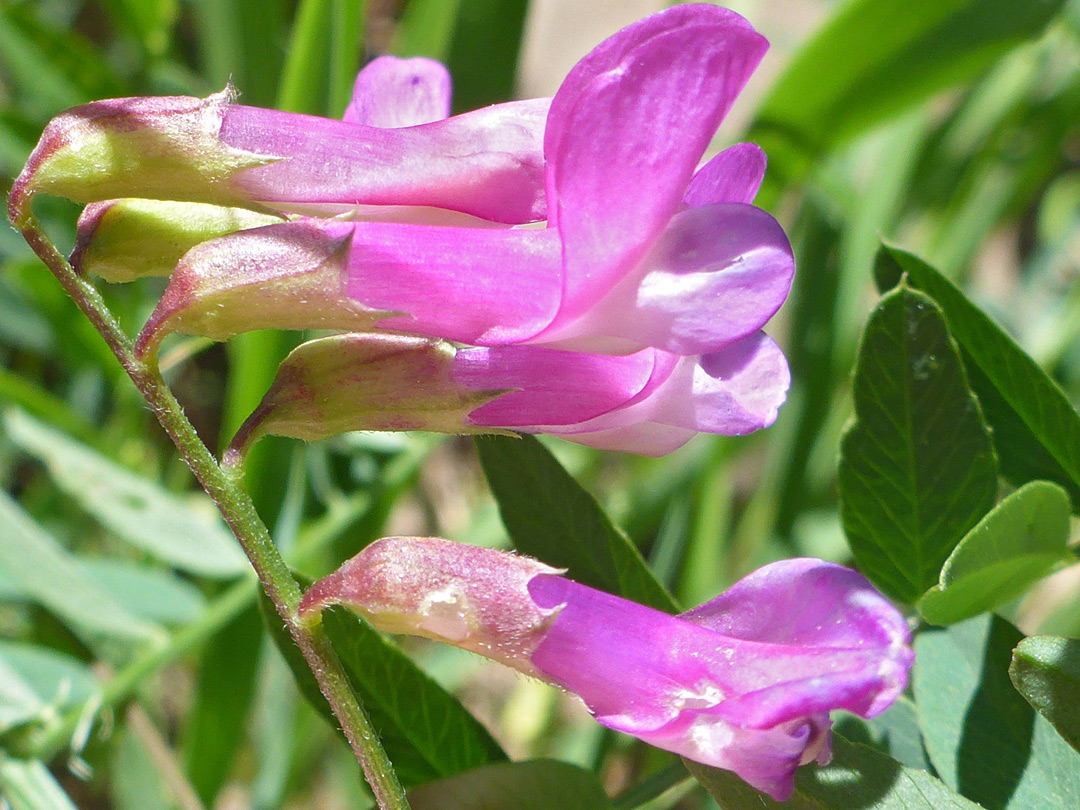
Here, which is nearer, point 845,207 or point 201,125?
point 201,125

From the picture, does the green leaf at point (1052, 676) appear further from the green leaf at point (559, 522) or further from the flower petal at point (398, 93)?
the flower petal at point (398, 93)

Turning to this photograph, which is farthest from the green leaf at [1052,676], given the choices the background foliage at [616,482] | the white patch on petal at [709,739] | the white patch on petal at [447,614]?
the white patch on petal at [447,614]

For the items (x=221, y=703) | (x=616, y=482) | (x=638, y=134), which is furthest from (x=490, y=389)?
(x=616, y=482)

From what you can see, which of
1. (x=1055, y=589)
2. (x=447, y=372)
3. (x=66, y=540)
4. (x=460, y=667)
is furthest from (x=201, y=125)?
(x=1055, y=589)

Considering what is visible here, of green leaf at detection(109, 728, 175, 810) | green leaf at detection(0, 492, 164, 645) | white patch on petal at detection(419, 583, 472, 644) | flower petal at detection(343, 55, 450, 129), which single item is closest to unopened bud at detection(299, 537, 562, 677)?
white patch on petal at detection(419, 583, 472, 644)

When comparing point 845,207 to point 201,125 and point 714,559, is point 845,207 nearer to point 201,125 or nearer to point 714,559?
point 714,559

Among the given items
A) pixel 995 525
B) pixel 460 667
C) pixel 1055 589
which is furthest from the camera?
pixel 1055 589

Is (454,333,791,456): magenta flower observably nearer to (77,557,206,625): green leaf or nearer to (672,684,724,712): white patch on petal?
(672,684,724,712): white patch on petal
